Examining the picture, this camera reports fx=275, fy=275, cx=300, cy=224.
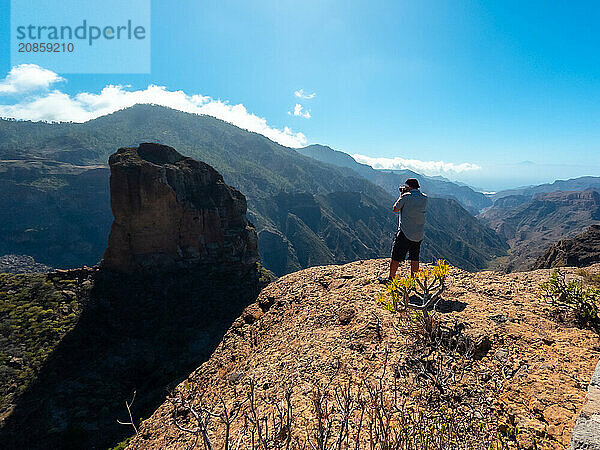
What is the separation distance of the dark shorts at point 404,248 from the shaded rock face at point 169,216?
26.8 m

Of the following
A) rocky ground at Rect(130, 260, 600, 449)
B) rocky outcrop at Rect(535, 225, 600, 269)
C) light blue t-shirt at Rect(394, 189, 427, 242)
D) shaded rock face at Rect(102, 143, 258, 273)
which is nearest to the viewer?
rocky ground at Rect(130, 260, 600, 449)

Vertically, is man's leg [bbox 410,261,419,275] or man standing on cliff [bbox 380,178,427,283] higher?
man standing on cliff [bbox 380,178,427,283]

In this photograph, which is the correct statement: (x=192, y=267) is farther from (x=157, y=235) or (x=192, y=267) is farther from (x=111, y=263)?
(x=111, y=263)

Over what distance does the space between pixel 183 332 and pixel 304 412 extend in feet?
68.8

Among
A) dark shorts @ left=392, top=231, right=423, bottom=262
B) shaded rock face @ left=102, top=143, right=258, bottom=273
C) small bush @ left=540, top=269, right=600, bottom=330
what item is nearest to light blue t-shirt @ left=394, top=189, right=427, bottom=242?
dark shorts @ left=392, top=231, right=423, bottom=262

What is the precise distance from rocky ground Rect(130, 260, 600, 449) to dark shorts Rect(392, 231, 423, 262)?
122cm

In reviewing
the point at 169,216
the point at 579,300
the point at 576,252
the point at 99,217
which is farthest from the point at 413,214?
the point at 99,217

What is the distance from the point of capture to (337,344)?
6.14 m

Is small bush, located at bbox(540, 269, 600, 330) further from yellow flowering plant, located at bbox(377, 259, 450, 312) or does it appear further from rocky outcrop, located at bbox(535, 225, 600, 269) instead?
rocky outcrop, located at bbox(535, 225, 600, 269)

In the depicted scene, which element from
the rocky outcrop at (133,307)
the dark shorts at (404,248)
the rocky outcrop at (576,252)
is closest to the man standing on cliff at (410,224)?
the dark shorts at (404,248)

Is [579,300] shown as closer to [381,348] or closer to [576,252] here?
[381,348]

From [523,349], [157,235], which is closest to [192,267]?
[157,235]

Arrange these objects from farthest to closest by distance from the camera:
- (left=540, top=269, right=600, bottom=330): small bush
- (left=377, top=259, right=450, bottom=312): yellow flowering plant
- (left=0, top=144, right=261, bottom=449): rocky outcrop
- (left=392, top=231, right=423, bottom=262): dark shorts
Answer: (left=0, top=144, right=261, bottom=449): rocky outcrop, (left=392, top=231, right=423, bottom=262): dark shorts, (left=540, top=269, right=600, bottom=330): small bush, (left=377, top=259, right=450, bottom=312): yellow flowering plant

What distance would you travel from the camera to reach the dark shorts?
7.79m
